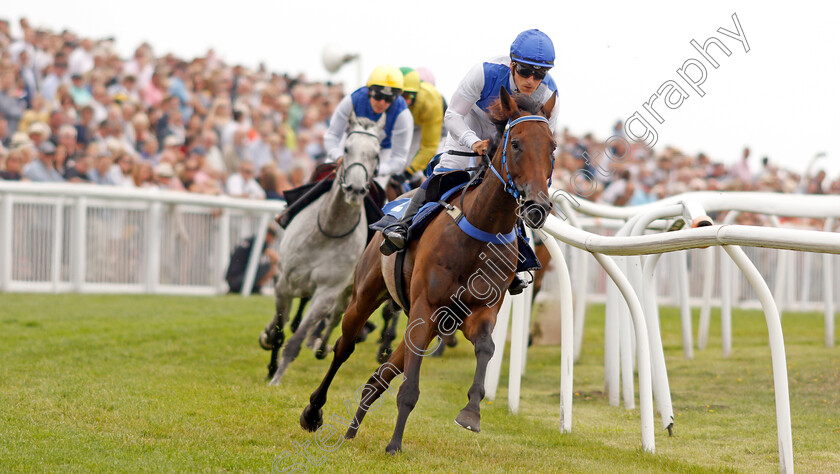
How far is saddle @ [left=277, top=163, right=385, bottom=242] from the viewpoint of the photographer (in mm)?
8383

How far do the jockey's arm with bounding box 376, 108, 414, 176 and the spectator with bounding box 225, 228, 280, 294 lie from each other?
18.7ft

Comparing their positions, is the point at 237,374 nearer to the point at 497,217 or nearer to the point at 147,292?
the point at 497,217

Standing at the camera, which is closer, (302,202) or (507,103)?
(507,103)

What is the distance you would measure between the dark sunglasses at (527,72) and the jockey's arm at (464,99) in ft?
1.26

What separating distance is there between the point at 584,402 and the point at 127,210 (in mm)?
8214

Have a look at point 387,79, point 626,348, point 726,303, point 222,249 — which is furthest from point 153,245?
point 626,348

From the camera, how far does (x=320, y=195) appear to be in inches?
331

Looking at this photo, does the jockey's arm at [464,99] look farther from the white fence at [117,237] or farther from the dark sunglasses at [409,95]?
the white fence at [117,237]

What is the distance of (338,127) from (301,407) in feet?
11.1

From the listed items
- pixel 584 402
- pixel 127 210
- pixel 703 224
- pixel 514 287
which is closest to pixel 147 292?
pixel 127 210

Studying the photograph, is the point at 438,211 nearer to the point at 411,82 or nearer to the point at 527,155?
the point at 527,155

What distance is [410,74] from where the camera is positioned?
9.30 meters

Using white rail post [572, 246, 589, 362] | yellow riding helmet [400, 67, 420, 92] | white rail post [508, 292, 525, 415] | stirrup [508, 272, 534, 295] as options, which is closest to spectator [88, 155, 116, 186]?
yellow riding helmet [400, 67, 420, 92]

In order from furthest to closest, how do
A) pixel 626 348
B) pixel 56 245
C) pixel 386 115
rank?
pixel 56 245 → pixel 386 115 → pixel 626 348
